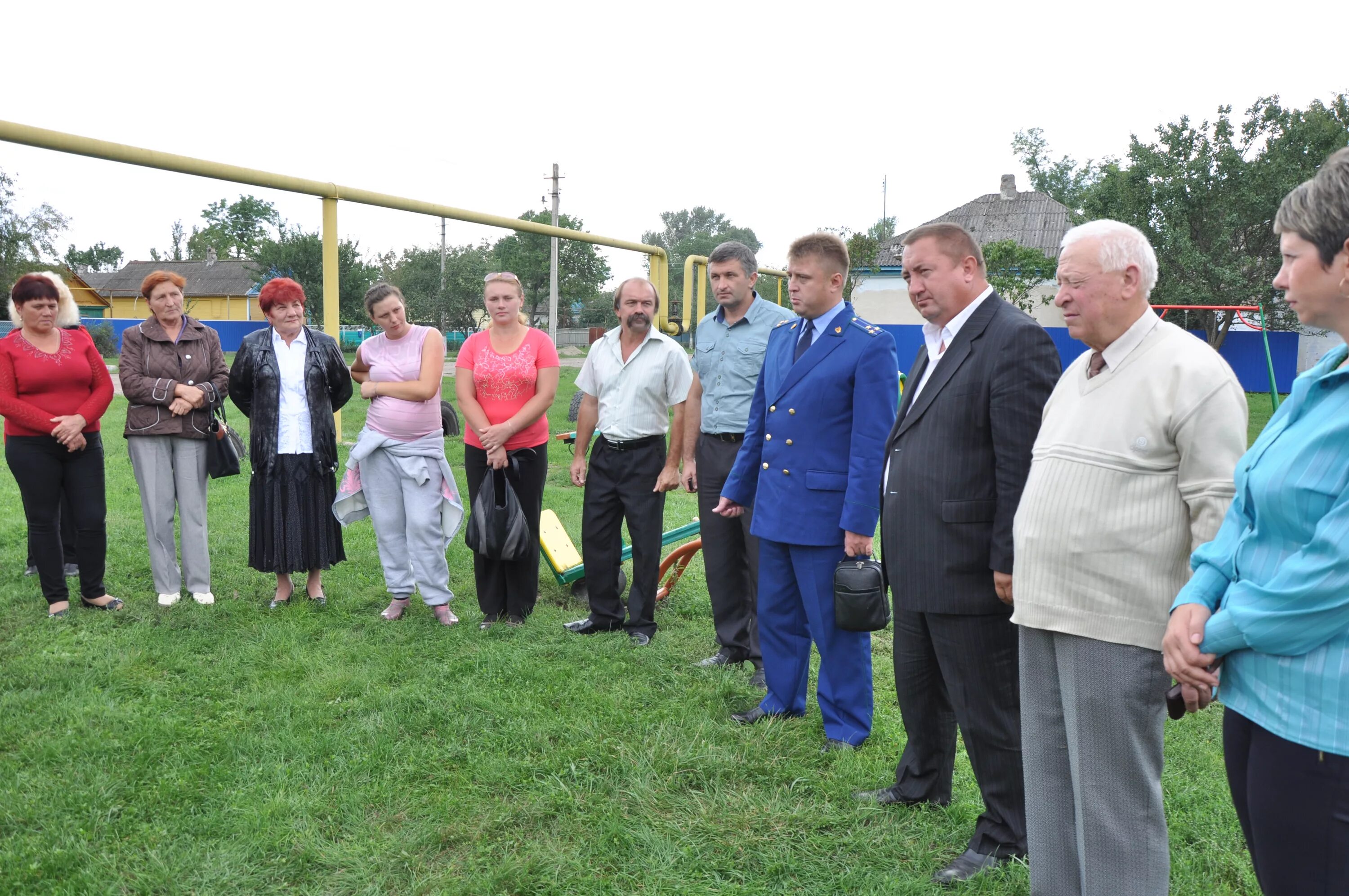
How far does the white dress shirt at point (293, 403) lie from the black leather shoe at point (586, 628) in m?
1.79

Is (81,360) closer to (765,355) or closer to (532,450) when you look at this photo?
(532,450)

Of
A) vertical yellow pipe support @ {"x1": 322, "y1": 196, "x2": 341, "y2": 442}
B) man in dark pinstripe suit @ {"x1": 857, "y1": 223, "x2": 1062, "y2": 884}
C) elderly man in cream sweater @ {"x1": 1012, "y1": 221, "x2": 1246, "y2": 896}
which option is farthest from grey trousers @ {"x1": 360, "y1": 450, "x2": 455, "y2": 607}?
elderly man in cream sweater @ {"x1": 1012, "y1": 221, "x2": 1246, "y2": 896}

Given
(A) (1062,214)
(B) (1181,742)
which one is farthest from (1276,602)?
(A) (1062,214)

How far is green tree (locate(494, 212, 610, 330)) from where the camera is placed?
1396 inches

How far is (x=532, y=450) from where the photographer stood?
5.45 meters

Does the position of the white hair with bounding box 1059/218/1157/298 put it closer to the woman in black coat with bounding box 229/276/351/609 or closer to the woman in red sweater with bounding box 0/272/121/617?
the woman in black coat with bounding box 229/276/351/609

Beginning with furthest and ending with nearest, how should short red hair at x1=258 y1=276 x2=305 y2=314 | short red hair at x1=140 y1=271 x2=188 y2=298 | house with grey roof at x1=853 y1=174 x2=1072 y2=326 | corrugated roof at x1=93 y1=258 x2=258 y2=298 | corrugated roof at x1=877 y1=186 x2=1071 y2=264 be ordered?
1. corrugated roof at x1=93 y1=258 x2=258 y2=298
2. corrugated roof at x1=877 y1=186 x2=1071 y2=264
3. house with grey roof at x1=853 y1=174 x2=1072 y2=326
4. short red hair at x1=140 y1=271 x2=188 y2=298
5. short red hair at x1=258 y1=276 x2=305 y2=314

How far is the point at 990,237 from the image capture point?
33.0m

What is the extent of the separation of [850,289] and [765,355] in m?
24.7

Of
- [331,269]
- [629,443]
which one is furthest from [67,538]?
[629,443]

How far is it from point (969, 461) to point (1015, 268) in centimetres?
2095

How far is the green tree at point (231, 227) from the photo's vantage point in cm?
6838

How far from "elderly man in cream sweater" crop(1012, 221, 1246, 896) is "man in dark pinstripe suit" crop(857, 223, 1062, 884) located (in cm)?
33

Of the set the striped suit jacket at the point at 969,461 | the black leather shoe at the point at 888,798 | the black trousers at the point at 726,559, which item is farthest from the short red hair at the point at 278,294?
the black leather shoe at the point at 888,798
